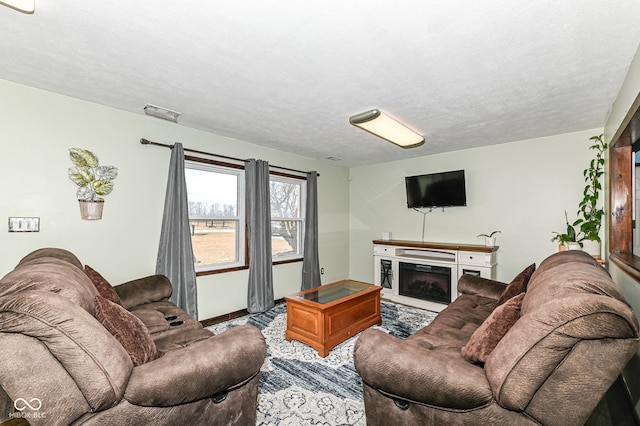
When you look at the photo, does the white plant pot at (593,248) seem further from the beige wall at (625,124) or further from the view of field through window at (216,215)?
the view of field through window at (216,215)

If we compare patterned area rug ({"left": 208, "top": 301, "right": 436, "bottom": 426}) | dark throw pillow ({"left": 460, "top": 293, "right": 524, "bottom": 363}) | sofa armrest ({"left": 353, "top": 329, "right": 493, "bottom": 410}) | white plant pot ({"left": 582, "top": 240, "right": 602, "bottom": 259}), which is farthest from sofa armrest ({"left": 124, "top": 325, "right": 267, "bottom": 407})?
white plant pot ({"left": 582, "top": 240, "right": 602, "bottom": 259})

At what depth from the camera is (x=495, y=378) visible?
117 centimetres

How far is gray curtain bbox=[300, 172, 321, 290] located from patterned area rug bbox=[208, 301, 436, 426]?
1.43 m

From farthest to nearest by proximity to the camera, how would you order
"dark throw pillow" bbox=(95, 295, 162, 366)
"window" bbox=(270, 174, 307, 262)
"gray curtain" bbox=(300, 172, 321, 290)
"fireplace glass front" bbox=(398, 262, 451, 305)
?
"gray curtain" bbox=(300, 172, 321, 290), "window" bbox=(270, 174, 307, 262), "fireplace glass front" bbox=(398, 262, 451, 305), "dark throw pillow" bbox=(95, 295, 162, 366)

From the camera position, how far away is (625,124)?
88.5 inches

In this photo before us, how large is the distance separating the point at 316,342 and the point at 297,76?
7.96 feet

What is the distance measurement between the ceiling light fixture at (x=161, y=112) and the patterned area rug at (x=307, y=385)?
2516mm

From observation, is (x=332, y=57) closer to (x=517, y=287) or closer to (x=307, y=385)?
(x=517, y=287)

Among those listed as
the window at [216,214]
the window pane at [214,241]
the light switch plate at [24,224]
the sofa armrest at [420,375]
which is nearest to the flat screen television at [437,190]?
the window at [216,214]

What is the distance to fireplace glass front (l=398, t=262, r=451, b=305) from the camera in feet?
14.0

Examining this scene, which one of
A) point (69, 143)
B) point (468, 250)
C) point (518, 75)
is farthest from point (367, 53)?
point (468, 250)

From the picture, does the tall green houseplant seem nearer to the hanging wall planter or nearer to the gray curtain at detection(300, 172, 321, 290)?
the gray curtain at detection(300, 172, 321, 290)

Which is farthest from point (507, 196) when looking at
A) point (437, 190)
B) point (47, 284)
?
point (47, 284)

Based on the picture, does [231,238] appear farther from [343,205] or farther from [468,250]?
[468,250]
